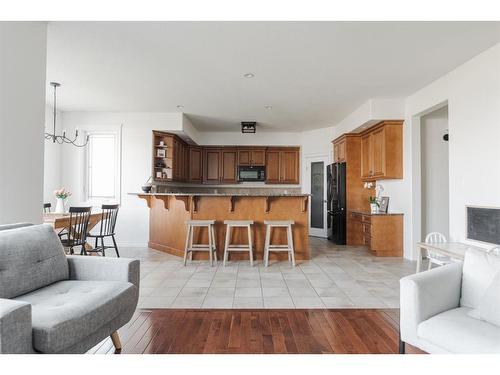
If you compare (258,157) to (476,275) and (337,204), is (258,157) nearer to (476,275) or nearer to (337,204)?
(337,204)

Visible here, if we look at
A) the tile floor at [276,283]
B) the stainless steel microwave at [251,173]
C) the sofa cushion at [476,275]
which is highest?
the stainless steel microwave at [251,173]

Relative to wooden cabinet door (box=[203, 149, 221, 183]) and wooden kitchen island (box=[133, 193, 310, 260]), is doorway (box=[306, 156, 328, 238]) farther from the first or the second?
wooden kitchen island (box=[133, 193, 310, 260])

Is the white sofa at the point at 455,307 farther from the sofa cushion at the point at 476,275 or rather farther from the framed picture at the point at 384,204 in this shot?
the framed picture at the point at 384,204

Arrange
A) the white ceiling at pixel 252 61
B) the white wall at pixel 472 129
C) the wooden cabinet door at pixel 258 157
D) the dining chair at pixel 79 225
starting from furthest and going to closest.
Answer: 1. the wooden cabinet door at pixel 258 157
2. the dining chair at pixel 79 225
3. the white wall at pixel 472 129
4. the white ceiling at pixel 252 61

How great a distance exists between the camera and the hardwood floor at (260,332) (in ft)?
6.49

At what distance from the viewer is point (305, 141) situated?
734 centimetres

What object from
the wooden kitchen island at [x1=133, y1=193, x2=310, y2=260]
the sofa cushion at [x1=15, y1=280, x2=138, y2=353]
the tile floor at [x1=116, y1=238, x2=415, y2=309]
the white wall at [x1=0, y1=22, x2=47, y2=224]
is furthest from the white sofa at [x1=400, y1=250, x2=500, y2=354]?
the white wall at [x1=0, y1=22, x2=47, y2=224]

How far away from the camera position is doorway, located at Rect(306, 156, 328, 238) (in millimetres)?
6980

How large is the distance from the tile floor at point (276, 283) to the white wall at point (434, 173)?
929 millimetres

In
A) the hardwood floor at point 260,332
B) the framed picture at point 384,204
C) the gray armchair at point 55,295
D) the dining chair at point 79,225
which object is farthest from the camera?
the framed picture at point 384,204

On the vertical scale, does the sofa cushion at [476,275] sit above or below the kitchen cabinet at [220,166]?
below

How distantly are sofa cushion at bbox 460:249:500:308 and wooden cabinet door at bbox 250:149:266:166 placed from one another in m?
5.73

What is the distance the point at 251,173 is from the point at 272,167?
0.58 m

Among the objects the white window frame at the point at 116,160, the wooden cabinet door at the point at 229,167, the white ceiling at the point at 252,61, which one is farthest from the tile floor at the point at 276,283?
the wooden cabinet door at the point at 229,167
